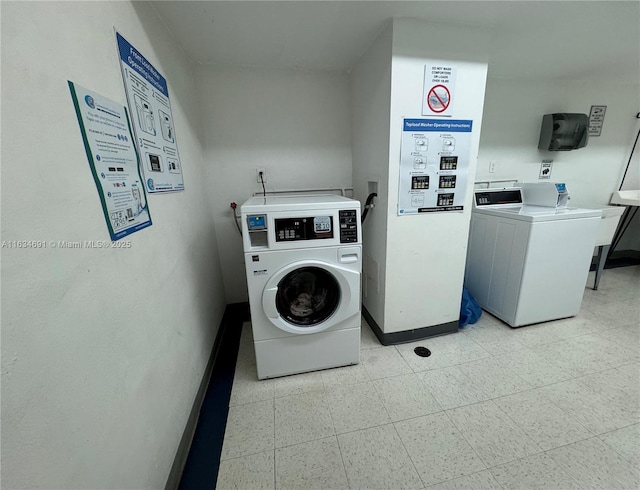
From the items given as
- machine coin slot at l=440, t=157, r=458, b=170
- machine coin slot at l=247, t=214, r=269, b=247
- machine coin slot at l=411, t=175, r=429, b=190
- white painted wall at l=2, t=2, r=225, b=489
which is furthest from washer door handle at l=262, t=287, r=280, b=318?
machine coin slot at l=440, t=157, r=458, b=170

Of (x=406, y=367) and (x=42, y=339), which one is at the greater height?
(x=42, y=339)

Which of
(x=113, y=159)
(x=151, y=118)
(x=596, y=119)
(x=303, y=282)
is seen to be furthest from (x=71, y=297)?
(x=596, y=119)

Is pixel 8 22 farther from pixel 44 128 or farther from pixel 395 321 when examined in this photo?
pixel 395 321

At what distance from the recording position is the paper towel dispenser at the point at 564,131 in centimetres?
238

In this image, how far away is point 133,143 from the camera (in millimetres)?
980

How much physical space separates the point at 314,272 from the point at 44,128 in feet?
4.15

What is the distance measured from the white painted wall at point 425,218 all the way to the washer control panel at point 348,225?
347 mm

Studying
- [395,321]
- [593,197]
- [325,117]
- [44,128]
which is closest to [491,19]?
[325,117]

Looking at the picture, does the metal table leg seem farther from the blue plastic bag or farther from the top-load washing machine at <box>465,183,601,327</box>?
the blue plastic bag

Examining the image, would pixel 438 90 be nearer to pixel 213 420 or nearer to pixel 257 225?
pixel 257 225

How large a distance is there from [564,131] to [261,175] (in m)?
3.08

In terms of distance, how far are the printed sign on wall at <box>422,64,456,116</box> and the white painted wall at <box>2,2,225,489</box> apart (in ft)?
5.16

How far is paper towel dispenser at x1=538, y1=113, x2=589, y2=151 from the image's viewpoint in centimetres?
238

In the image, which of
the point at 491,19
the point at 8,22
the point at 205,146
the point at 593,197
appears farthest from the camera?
the point at 593,197
